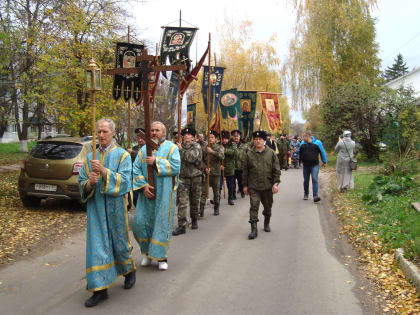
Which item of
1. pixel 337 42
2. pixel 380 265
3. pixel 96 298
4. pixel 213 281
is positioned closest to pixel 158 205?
pixel 213 281

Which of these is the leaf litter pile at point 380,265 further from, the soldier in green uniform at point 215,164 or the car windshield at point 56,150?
the car windshield at point 56,150

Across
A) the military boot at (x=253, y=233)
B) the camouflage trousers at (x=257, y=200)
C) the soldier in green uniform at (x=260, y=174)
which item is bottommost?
the military boot at (x=253, y=233)

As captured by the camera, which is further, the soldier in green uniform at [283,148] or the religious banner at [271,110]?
the soldier in green uniform at [283,148]

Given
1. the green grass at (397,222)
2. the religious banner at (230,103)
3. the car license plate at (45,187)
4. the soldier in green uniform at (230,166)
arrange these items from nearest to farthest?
the green grass at (397,222) < the car license plate at (45,187) < the soldier in green uniform at (230,166) < the religious banner at (230,103)

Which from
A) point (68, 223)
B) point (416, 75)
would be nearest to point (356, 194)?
point (68, 223)

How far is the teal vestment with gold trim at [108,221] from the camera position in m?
4.57

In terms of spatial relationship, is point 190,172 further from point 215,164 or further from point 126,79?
point 126,79

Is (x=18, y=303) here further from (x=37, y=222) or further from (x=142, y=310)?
(x=37, y=222)

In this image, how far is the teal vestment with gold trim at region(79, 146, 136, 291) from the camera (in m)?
4.57

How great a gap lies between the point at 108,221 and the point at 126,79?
5431mm

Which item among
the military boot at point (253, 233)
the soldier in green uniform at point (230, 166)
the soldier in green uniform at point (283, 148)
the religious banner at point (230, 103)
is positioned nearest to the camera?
the military boot at point (253, 233)

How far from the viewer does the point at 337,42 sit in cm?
2680

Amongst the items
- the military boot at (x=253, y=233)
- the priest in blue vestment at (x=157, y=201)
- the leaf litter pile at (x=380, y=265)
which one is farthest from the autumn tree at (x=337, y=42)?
the priest in blue vestment at (x=157, y=201)

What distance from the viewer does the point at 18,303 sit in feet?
15.3
